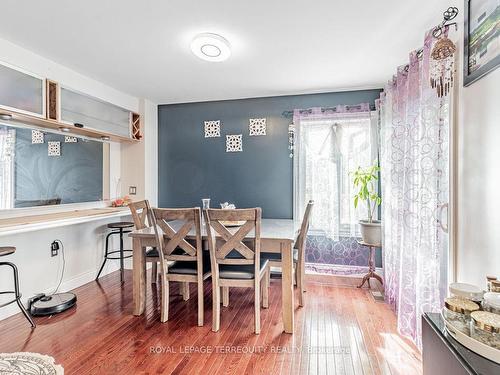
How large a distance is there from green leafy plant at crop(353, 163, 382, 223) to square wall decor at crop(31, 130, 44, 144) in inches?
132

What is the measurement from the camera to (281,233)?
2492mm

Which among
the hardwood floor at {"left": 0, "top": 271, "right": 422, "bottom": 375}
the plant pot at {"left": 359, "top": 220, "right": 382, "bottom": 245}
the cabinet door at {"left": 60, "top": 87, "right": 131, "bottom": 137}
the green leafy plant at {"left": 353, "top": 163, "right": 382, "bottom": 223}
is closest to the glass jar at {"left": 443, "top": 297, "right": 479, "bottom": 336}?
the hardwood floor at {"left": 0, "top": 271, "right": 422, "bottom": 375}

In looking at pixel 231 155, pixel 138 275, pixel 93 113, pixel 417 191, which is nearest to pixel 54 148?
pixel 93 113

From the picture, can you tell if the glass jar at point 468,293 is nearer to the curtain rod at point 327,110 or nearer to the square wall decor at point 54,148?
the curtain rod at point 327,110

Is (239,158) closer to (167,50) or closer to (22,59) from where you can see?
(167,50)

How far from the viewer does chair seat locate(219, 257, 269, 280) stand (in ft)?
7.52

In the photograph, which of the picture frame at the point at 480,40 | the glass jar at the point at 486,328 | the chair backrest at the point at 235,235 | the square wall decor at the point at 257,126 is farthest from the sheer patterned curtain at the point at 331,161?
the glass jar at the point at 486,328

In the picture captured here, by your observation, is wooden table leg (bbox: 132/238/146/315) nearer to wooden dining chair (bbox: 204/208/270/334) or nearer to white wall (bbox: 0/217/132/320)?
wooden dining chair (bbox: 204/208/270/334)

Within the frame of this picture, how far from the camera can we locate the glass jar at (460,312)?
100 centimetres

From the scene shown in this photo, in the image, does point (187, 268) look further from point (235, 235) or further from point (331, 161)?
point (331, 161)

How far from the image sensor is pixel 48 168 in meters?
2.93

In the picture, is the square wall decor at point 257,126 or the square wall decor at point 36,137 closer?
the square wall decor at point 36,137

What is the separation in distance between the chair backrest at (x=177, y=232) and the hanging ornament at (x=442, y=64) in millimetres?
1830

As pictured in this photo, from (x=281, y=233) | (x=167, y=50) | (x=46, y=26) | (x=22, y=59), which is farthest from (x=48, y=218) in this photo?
(x=281, y=233)
